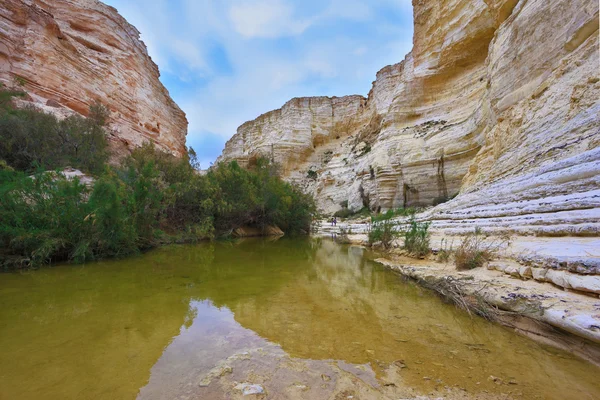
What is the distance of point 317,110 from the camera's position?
38.2m

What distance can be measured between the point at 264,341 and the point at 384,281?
236cm

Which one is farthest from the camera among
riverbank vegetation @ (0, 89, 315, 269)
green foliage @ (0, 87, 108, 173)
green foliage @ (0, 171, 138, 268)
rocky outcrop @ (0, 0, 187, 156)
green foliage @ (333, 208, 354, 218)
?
green foliage @ (333, 208, 354, 218)

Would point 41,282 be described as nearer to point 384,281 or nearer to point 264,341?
point 264,341

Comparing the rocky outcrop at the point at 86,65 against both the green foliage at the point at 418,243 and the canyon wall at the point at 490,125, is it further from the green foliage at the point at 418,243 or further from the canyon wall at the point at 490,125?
the canyon wall at the point at 490,125

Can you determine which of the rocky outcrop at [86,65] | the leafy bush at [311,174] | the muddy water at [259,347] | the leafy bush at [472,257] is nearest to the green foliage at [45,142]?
the rocky outcrop at [86,65]

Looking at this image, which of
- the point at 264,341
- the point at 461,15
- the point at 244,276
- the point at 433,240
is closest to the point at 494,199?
the point at 433,240

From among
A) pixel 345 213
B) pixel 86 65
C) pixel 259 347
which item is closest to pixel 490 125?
pixel 259 347

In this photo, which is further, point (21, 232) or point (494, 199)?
point (494, 199)

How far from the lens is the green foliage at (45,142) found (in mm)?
7512

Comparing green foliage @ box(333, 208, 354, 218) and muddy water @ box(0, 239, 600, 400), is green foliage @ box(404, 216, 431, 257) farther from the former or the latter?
green foliage @ box(333, 208, 354, 218)

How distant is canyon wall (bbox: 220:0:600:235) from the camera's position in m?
5.15

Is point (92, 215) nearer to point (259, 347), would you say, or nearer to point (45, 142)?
point (259, 347)

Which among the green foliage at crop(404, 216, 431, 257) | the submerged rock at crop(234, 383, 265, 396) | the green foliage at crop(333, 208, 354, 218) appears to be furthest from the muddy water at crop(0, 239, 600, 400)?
the green foliage at crop(333, 208, 354, 218)

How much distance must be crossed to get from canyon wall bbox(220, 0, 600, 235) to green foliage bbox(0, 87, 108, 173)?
11.6 metres
